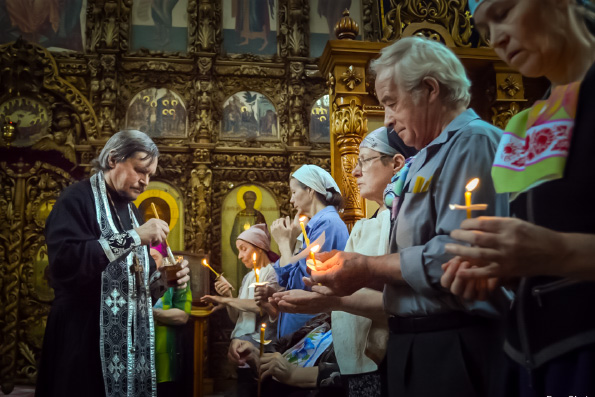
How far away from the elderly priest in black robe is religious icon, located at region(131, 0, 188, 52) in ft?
18.4

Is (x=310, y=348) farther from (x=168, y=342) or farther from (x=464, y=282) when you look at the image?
(x=464, y=282)

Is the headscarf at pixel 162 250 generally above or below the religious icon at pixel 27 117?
below

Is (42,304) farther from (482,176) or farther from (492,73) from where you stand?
(482,176)

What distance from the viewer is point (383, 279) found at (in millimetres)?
1276

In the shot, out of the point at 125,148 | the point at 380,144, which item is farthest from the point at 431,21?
the point at 125,148

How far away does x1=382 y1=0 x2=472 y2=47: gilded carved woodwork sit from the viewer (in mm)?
3064

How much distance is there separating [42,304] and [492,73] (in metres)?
6.53

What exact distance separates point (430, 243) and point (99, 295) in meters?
1.94

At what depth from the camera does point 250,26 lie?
8203 mm

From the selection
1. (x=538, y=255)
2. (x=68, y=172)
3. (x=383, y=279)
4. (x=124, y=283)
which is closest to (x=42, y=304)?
(x=68, y=172)

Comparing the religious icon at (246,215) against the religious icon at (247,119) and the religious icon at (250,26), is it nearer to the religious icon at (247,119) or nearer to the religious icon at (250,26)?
the religious icon at (247,119)

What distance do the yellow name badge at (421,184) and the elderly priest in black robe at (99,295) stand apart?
1681mm

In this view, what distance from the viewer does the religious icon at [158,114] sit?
7734 millimetres

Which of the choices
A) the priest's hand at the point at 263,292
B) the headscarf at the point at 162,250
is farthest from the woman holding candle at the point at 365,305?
the headscarf at the point at 162,250
